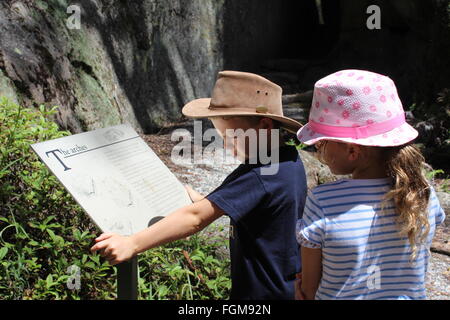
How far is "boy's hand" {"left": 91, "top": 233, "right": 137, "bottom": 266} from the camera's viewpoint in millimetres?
1952

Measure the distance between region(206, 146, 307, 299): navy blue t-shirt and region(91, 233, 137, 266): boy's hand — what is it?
13.3 inches

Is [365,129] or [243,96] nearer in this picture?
[365,129]

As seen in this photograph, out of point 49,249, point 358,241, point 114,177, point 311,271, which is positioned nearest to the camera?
point 358,241

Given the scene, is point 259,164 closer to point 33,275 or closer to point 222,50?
point 33,275

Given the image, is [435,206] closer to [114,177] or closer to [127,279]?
[127,279]

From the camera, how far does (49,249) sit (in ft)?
9.50

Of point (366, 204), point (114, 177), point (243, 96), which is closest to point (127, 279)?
point (114, 177)

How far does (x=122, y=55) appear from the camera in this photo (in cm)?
643

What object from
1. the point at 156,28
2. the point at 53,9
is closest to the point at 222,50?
the point at 156,28

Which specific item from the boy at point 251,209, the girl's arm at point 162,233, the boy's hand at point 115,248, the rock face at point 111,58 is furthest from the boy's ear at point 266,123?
the rock face at point 111,58

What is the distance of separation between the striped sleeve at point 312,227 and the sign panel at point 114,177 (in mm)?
829

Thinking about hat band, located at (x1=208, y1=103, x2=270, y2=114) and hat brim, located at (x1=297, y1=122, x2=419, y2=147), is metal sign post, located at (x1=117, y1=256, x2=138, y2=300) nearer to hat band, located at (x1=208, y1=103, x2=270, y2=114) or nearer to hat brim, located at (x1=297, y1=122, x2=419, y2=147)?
hat band, located at (x1=208, y1=103, x2=270, y2=114)

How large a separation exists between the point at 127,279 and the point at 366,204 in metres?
0.99
